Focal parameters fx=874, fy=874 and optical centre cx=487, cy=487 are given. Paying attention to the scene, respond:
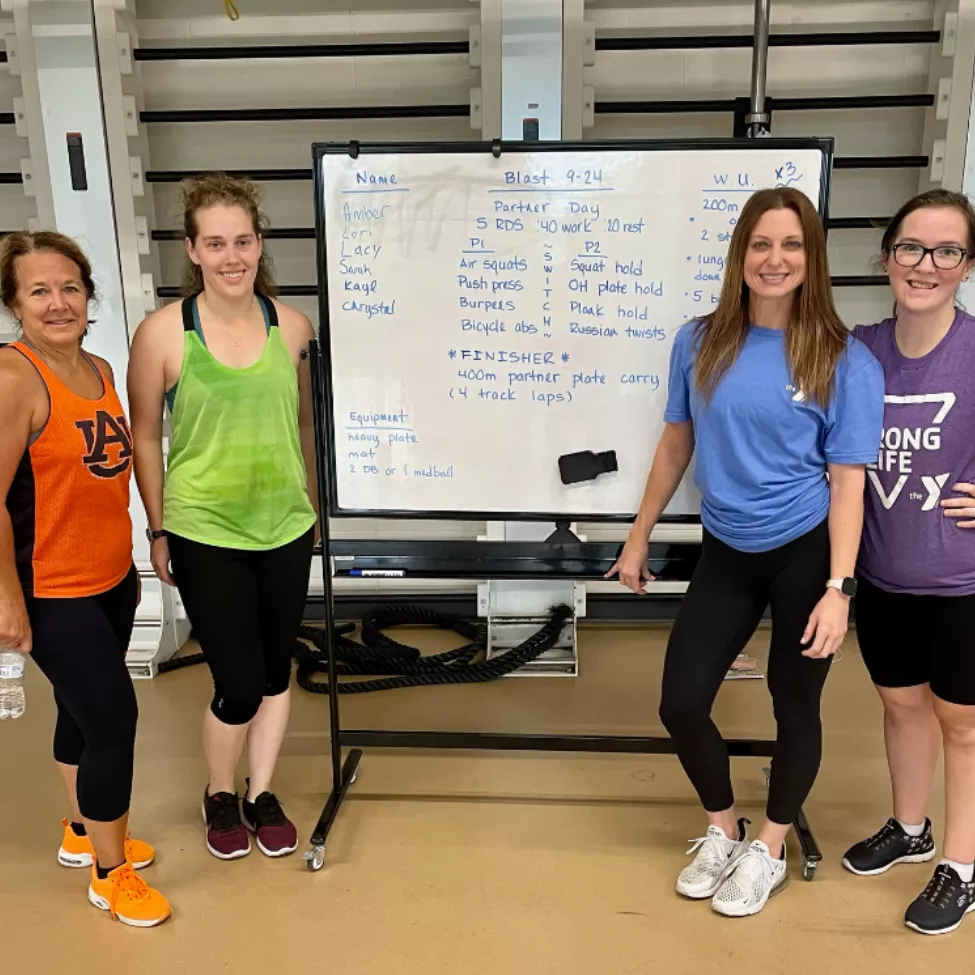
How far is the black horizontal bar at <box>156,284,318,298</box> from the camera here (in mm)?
3049

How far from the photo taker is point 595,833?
203 cm

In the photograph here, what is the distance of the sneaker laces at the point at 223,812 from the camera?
1.96m

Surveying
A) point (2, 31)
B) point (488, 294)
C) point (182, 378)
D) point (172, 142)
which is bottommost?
point (182, 378)

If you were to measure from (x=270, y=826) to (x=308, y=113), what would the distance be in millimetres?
2229

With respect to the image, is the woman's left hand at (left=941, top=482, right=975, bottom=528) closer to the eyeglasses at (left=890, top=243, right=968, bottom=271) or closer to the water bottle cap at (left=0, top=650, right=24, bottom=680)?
the eyeglasses at (left=890, top=243, right=968, bottom=271)

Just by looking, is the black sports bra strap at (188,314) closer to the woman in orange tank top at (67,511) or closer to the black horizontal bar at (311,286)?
the woman in orange tank top at (67,511)

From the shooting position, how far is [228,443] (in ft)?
5.66

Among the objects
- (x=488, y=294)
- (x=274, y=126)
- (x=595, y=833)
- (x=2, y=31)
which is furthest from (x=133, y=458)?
(x=2, y=31)

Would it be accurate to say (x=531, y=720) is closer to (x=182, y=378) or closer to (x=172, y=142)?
(x=182, y=378)

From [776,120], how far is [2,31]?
2588mm

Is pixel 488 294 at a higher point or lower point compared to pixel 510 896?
higher

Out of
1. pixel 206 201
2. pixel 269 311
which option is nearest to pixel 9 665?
pixel 269 311

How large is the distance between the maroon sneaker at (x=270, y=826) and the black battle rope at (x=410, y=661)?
686mm

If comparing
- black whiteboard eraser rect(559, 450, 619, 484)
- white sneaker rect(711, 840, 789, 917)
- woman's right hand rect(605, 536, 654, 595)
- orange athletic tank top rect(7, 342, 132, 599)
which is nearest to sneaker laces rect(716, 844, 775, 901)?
white sneaker rect(711, 840, 789, 917)
